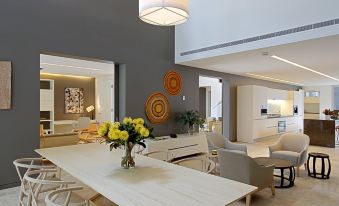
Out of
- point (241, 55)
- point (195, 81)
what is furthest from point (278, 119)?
point (241, 55)

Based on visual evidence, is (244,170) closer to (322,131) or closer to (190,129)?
(190,129)

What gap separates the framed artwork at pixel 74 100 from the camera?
9891 millimetres

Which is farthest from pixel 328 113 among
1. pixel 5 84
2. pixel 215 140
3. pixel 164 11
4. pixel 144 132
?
pixel 5 84

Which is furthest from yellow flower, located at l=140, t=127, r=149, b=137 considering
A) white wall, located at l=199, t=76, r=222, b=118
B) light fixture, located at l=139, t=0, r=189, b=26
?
white wall, located at l=199, t=76, r=222, b=118

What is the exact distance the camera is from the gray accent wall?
395 cm

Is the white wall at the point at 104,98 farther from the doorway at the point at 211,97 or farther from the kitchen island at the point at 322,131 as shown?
the kitchen island at the point at 322,131

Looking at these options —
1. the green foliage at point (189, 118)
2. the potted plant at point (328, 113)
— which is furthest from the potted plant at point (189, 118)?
the potted plant at point (328, 113)

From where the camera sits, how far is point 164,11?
2.66 m

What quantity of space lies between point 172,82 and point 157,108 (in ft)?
2.94

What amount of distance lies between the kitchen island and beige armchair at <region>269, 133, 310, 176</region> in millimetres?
3528

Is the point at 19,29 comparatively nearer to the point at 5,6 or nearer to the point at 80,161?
the point at 5,6

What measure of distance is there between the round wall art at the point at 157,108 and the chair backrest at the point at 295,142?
9.56 ft

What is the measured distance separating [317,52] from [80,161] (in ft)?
16.8

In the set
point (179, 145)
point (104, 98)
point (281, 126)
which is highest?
point (104, 98)
